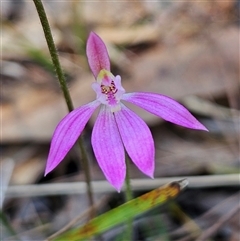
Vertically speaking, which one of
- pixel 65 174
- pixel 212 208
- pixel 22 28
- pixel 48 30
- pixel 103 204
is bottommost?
pixel 212 208

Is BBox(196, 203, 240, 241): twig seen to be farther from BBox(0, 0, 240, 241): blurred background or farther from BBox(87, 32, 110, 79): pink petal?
BBox(87, 32, 110, 79): pink petal

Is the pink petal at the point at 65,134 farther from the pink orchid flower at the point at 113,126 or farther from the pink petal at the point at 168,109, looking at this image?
the pink petal at the point at 168,109

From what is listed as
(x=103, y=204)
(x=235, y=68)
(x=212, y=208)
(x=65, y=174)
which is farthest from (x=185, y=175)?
(x=235, y=68)

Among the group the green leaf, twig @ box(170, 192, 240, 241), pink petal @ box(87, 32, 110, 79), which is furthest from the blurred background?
pink petal @ box(87, 32, 110, 79)

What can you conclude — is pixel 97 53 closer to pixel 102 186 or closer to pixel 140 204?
pixel 140 204

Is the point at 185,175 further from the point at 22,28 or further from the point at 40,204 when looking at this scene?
the point at 22,28

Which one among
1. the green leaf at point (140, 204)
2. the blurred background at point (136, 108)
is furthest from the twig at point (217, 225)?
the green leaf at point (140, 204)
